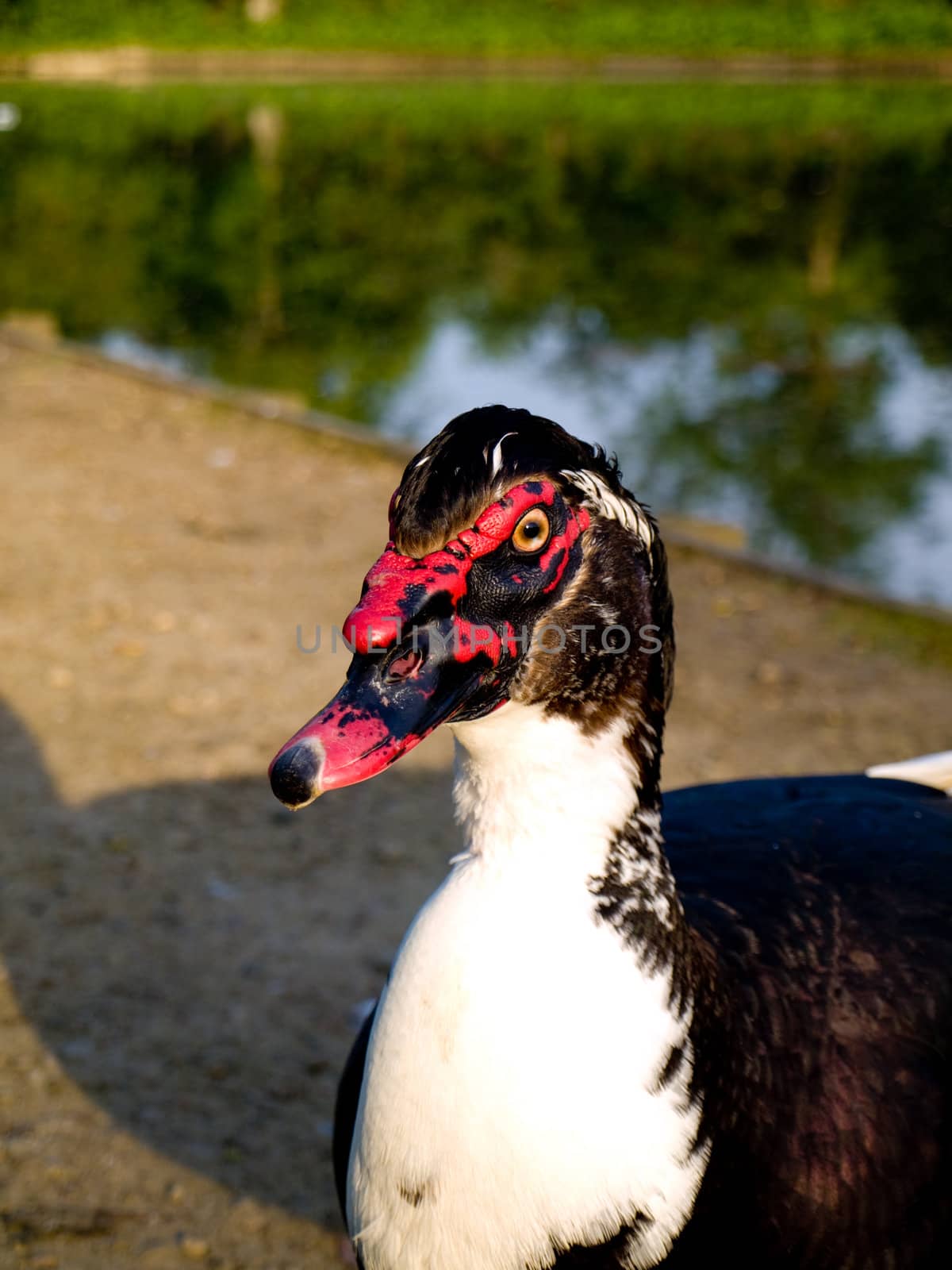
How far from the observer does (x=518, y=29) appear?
3925 cm

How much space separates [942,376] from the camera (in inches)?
384

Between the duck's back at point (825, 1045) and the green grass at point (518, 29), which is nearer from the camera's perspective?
the duck's back at point (825, 1045)

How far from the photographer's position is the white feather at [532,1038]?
1.76 m

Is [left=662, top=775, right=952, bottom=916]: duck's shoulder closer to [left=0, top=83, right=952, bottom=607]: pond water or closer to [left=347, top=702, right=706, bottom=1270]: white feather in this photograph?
[left=347, top=702, right=706, bottom=1270]: white feather

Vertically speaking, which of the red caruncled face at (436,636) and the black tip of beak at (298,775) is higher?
the red caruncled face at (436,636)

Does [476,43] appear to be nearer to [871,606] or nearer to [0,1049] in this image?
[871,606]

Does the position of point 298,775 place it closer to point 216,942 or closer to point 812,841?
point 812,841

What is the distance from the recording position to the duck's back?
194 cm

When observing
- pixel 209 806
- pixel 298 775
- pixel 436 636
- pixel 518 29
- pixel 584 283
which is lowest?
pixel 298 775

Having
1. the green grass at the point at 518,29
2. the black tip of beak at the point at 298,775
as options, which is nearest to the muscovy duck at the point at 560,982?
the black tip of beak at the point at 298,775

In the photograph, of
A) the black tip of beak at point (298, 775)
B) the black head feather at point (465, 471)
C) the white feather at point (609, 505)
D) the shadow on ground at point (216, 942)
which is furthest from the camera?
the shadow on ground at point (216, 942)

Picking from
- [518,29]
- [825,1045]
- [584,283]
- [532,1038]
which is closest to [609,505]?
[532,1038]

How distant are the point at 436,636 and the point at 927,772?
158 centimetres

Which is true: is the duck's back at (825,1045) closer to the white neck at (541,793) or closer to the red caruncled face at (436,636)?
the white neck at (541,793)
